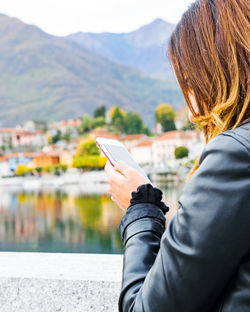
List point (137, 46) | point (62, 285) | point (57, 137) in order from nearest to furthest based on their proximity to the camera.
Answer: point (62, 285)
point (57, 137)
point (137, 46)

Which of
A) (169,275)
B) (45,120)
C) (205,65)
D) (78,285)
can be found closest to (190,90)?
(205,65)

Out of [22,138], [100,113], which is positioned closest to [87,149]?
[100,113]

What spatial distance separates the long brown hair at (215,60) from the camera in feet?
1.03

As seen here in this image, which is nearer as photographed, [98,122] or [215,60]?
[215,60]

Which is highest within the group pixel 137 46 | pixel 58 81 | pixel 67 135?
pixel 137 46

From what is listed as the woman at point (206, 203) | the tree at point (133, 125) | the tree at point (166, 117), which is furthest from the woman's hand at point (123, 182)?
the tree at point (133, 125)

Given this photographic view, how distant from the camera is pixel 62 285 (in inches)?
29.3

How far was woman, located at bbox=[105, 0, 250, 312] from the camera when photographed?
26cm

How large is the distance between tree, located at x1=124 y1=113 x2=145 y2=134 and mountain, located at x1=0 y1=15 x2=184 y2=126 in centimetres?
503

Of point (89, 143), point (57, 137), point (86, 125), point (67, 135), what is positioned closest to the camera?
point (89, 143)

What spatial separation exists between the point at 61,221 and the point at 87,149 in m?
4.37

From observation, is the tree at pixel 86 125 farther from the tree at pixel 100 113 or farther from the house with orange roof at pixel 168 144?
the house with orange roof at pixel 168 144

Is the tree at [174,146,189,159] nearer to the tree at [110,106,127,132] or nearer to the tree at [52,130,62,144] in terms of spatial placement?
the tree at [110,106,127,132]

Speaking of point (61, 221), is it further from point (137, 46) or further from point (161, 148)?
point (137, 46)
